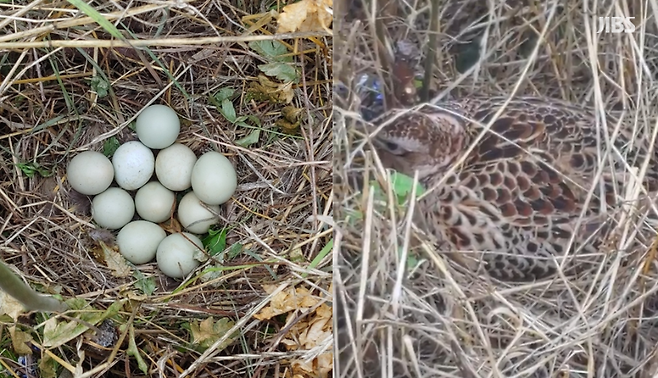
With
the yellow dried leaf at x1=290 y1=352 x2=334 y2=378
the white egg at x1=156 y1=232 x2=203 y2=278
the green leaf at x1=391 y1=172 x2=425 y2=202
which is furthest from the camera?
the white egg at x1=156 y1=232 x2=203 y2=278

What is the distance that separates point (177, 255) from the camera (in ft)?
3.27

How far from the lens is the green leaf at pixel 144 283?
101 centimetres

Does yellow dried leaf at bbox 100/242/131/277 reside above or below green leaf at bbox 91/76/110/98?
below

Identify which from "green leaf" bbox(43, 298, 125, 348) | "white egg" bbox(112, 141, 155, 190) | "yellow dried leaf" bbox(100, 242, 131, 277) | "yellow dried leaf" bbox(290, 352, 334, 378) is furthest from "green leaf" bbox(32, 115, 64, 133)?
"yellow dried leaf" bbox(290, 352, 334, 378)

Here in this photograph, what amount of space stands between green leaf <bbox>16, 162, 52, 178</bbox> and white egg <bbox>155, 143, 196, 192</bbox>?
0.59ft

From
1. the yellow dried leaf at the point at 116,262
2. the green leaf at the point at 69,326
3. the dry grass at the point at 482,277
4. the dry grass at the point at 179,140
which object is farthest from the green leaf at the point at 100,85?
the dry grass at the point at 482,277

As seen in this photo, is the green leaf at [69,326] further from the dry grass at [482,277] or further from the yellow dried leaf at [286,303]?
the dry grass at [482,277]

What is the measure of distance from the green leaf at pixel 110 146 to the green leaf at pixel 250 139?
207 mm

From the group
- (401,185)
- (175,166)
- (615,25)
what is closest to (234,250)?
(175,166)

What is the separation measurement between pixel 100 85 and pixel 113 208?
198 mm

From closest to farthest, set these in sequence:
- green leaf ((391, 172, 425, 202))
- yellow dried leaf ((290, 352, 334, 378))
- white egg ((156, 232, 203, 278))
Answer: green leaf ((391, 172, 425, 202)), yellow dried leaf ((290, 352, 334, 378)), white egg ((156, 232, 203, 278))

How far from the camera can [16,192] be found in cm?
102

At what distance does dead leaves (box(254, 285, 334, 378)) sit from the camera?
0.87 meters

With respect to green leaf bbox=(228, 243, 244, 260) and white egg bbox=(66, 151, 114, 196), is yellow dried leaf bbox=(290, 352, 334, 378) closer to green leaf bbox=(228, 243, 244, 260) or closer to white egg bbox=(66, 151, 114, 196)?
green leaf bbox=(228, 243, 244, 260)
